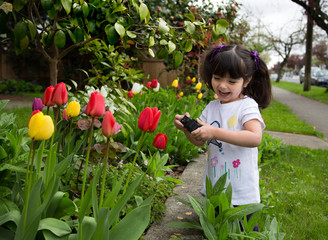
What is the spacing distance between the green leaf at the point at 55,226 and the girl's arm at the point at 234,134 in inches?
28.6

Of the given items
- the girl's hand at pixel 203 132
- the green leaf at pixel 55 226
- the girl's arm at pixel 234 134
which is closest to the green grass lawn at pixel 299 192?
the girl's arm at pixel 234 134

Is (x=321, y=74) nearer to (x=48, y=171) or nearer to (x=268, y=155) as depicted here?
(x=268, y=155)

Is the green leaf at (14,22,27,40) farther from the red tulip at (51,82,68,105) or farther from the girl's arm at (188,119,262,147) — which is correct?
the girl's arm at (188,119,262,147)

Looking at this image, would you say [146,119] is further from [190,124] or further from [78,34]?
[78,34]

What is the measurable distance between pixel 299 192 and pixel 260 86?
4.18ft

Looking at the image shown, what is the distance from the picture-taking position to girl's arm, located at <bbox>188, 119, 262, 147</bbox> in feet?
5.29

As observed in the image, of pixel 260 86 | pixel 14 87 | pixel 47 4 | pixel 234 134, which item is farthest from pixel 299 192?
pixel 14 87

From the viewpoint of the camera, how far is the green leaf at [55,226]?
1.20 m

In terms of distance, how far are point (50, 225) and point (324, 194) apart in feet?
8.23

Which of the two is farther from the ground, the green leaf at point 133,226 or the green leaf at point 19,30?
the green leaf at point 19,30

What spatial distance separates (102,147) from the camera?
1.63 meters

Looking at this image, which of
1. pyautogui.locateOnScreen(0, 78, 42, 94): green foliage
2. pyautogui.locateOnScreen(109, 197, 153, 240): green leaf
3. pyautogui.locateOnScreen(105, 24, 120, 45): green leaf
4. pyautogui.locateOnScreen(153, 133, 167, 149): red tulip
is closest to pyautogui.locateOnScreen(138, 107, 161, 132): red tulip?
pyautogui.locateOnScreen(153, 133, 167, 149): red tulip

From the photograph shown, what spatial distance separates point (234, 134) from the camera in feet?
5.51

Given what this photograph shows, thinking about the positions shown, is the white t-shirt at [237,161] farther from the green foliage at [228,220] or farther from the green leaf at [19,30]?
the green leaf at [19,30]
